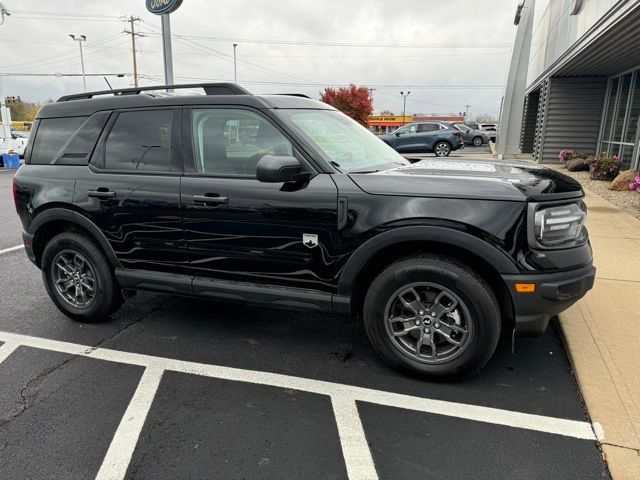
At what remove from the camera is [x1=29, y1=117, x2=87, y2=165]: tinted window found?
415cm

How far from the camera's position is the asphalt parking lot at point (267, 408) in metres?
2.46

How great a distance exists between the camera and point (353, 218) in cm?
314

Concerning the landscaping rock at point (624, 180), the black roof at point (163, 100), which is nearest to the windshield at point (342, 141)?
the black roof at point (163, 100)

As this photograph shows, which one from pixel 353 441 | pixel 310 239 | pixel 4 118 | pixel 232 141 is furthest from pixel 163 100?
pixel 4 118

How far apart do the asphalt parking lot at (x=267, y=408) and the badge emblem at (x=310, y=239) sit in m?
0.90

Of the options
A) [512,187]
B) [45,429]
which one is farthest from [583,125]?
[45,429]

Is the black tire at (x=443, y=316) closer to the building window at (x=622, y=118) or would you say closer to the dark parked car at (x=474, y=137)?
the building window at (x=622, y=118)

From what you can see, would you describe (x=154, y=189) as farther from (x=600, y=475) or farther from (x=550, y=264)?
(x=600, y=475)

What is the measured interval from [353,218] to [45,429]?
7.17 feet

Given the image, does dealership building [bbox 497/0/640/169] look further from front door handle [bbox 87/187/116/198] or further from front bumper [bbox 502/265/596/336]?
front door handle [bbox 87/187/116/198]

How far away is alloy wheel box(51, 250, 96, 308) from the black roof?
1.23m

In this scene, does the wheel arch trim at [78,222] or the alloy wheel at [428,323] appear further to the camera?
the wheel arch trim at [78,222]

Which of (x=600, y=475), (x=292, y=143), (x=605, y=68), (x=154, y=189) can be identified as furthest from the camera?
(x=605, y=68)

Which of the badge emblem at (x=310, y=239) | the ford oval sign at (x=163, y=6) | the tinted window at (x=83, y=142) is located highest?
the ford oval sign at (x=163, y=6)
